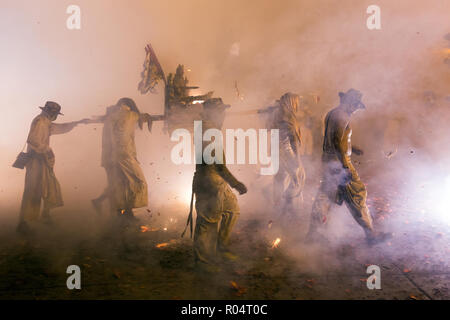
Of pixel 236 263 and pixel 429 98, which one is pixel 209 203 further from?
pixel 429 98

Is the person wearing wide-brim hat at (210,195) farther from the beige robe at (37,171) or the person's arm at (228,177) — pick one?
the beige robe at (37,171)

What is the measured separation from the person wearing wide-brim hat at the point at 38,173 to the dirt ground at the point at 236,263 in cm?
37

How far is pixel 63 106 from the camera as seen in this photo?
7.87m

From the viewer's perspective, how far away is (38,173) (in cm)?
520

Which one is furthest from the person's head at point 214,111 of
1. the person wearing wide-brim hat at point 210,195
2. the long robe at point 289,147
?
the long robe at point 289,147

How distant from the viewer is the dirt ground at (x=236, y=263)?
3031mm

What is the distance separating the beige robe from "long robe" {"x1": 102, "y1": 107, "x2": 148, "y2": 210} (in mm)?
1112

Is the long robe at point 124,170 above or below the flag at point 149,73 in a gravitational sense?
below

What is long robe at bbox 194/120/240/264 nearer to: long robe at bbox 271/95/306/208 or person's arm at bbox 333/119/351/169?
person's arm at bbox 333/119/351/169

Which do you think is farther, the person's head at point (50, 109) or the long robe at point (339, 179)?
the person's head at point (50, 109)

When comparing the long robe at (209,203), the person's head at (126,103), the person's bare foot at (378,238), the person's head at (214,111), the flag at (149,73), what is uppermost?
the flag at (149,73)

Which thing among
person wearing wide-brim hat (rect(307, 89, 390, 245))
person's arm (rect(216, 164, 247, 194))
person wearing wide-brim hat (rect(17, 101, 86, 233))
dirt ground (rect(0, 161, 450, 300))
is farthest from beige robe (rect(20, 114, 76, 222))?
Result: person wearing wide-brim hat (rect(307, 89, 390, 245))

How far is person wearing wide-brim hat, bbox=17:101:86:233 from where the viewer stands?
201 inches
